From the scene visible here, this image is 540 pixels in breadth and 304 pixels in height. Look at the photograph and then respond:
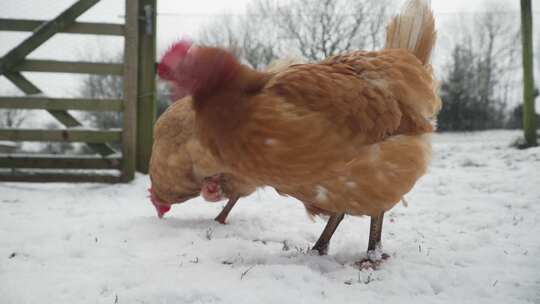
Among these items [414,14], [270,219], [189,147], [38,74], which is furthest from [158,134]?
[38,74]

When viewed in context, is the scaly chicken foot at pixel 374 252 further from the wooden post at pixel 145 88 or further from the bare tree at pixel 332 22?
the bare tree at pixel 332 22

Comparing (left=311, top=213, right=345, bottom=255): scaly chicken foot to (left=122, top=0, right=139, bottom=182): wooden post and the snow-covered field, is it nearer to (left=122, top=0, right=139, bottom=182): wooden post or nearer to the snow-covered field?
the snow-covered field

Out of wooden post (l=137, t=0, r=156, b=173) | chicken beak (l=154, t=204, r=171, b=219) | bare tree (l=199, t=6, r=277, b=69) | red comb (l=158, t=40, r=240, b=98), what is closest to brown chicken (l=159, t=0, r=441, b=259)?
red comb (l=158, t=40, r=240, b=98)

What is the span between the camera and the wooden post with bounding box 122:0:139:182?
4609mm

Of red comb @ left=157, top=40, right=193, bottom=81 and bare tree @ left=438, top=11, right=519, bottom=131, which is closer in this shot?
red comb @ left=157, top=40, right=193, bottom=81

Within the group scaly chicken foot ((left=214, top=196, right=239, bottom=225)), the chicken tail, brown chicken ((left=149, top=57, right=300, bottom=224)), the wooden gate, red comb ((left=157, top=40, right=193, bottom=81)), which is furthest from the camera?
the wooden gate

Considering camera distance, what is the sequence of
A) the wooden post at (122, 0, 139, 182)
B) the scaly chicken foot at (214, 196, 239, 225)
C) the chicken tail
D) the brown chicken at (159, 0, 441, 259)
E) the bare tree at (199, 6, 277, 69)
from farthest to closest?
the bare tree at (199, 6, 277, 69) < the wooden post at (122, 0, 139, 182) < the scaly chicken foot at (214, 196, 239, 225) < the chicken tail < the brown chicken at (159, 0, 441, 259)

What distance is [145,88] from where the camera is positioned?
4891 millimetres

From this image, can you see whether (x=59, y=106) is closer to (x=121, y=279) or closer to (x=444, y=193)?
(x=121, y=279)

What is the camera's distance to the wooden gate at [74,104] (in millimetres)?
4426

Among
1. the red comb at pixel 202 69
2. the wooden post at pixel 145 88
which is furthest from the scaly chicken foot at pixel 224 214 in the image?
the wooden post at pixel 145 88

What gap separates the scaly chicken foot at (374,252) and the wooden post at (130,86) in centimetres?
350

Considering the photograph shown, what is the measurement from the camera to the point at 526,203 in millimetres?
3061

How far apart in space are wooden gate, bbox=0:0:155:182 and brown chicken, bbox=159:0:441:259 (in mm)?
2912
